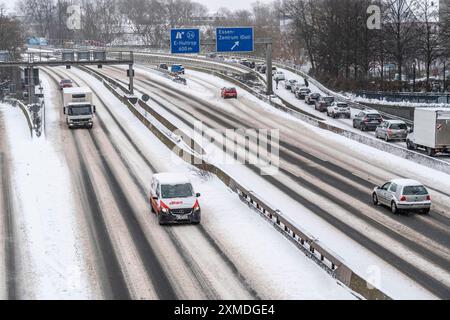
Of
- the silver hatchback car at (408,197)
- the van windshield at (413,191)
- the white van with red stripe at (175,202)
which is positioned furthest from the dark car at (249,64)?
the white van with red stripe at (175,202)

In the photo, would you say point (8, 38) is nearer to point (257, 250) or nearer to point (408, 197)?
point (408, 197)

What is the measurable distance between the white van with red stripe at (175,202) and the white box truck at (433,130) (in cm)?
2117

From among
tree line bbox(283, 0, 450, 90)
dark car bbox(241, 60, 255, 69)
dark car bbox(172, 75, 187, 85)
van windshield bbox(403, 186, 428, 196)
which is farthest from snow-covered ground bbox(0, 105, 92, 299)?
dark car bbox(241, 60, 255, 69)

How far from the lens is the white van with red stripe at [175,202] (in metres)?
30.9

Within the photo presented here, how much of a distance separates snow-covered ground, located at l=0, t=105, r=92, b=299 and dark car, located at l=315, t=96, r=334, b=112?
108ft

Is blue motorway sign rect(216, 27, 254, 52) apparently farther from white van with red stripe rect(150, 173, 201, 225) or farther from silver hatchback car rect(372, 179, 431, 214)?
white van with red stripe rect(150, 173, 201, 225)

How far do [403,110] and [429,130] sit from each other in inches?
961

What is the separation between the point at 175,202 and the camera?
1217 inches

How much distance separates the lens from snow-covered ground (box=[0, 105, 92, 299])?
23812 millimetres

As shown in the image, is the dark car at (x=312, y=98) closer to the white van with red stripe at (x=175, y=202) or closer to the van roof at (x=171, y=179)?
the van roof at (x=171, y=179)

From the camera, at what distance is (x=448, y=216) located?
32969mm

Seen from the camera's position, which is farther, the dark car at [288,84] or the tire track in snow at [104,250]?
the dark car at [288,84]

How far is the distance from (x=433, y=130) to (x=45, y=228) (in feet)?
86.3
